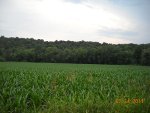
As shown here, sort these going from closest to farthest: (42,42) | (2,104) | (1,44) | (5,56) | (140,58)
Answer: (2,104), (140,58), (5,56), (1,44), (42,42)

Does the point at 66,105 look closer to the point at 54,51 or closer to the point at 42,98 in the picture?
the point at 42,98

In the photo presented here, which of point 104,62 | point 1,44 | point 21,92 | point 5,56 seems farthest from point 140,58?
point 21,92

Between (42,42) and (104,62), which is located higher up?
(42,42)

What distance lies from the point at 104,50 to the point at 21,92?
280ft

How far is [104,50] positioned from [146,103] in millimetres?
87070

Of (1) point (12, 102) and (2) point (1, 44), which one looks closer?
(1) point (12, 102)

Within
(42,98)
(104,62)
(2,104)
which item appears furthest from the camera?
(104,62)

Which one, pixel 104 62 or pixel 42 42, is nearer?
pixel 104 62

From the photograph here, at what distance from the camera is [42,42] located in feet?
463

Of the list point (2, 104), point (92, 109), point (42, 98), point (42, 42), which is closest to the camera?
point (92, 109)

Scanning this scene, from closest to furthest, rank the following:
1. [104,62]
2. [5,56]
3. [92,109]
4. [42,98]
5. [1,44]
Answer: [92,109] < [42,98] < [104,62] < [5,56] < [1,44]

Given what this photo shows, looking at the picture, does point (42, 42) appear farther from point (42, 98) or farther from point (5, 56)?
point (42, 98)

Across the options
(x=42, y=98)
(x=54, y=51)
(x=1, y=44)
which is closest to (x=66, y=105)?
(x=42, y=98)

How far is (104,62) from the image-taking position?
92.8 m
